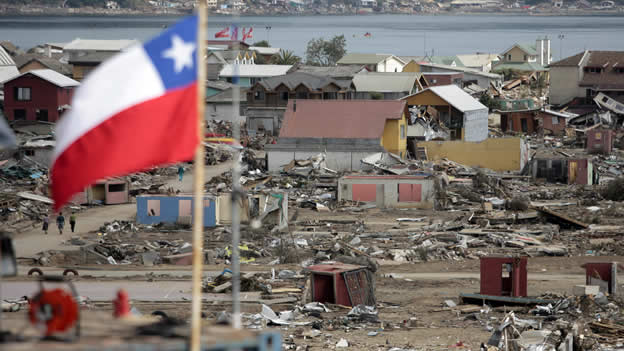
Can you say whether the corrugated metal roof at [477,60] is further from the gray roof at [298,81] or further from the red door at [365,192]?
the red door at [365,192]

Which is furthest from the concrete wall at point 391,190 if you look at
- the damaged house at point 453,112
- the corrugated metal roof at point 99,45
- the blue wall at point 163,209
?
the corrugated metal roof at point 99,45

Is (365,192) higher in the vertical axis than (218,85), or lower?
lower

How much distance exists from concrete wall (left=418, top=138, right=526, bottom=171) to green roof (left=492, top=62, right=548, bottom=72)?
58.4 m

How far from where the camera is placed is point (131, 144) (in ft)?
26.8

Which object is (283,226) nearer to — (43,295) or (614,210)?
(614,210)

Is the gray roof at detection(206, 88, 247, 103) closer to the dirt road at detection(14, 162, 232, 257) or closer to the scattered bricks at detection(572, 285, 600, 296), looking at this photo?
the dirt road at detection(14, 162, 232, 257)

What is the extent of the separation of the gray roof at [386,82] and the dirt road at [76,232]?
25.3m

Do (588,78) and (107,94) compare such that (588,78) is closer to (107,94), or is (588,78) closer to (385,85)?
(385,85)

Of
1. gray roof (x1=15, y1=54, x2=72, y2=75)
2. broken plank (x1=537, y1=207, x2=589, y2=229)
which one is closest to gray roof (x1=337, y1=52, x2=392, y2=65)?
gray roof (x1=15, y1=54, x2=72, y2=75)

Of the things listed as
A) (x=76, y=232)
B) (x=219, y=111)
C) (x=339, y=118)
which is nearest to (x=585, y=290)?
(x=76, y=232)

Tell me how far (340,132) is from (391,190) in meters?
10.7

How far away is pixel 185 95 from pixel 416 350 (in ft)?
38.4

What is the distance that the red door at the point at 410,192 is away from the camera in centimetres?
3975

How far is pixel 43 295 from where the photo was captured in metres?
8.08
